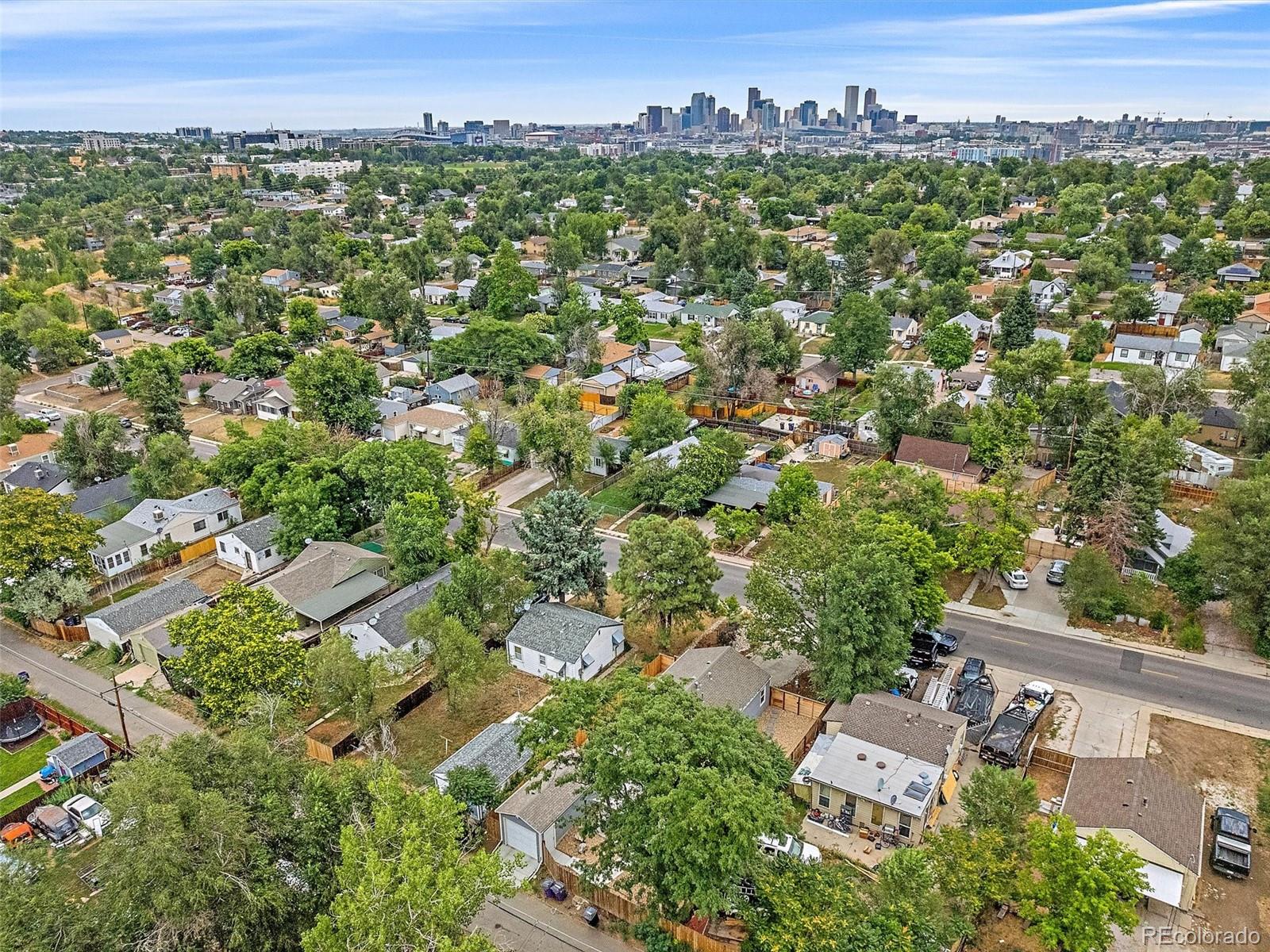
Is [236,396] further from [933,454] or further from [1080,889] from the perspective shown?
[1080,889]

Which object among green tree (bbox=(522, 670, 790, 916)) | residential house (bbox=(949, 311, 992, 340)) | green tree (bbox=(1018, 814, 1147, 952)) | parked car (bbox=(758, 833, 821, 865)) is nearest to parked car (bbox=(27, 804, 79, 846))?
green tree (bbox=(522, 670, 790, 916))

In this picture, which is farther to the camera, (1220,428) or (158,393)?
(158,393)

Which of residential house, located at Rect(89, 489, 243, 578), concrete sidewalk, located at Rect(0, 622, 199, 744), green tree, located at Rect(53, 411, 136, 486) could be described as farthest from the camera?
green tree, located at Rect(53, 411, 136, 486)

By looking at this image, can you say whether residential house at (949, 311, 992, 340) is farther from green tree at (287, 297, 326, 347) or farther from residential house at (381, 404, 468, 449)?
green tree at (287, 297, 326, 347)

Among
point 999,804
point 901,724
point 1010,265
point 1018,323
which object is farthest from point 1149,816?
point 1010,265

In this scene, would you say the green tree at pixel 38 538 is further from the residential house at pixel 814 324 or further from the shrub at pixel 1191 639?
the residential house at pixel 814 324

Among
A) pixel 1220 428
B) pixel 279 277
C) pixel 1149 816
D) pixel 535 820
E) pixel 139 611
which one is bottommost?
pixel 535 820

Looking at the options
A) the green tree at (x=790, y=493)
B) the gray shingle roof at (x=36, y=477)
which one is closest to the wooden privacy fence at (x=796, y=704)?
the green tree at (x=790, y=493)
